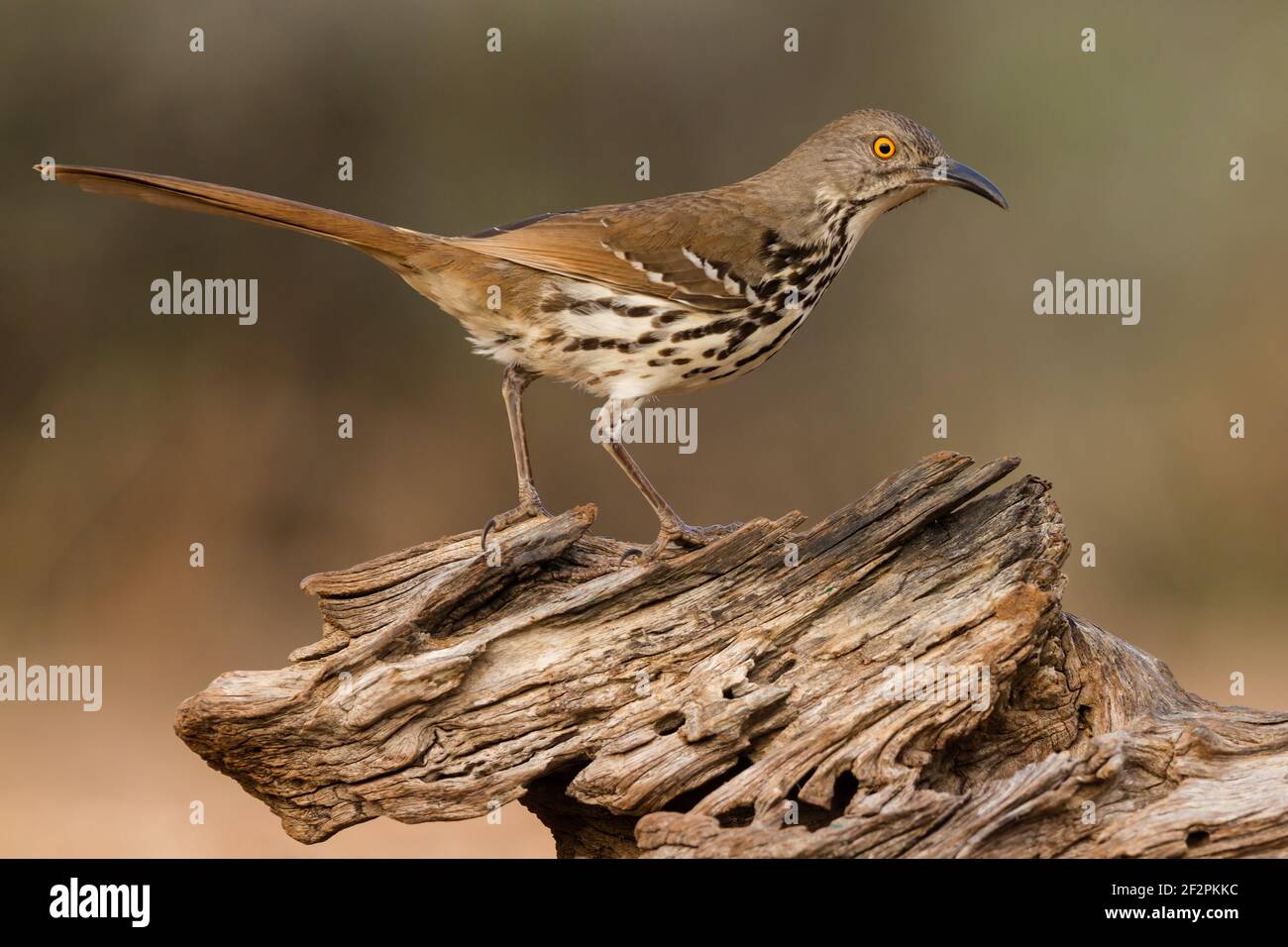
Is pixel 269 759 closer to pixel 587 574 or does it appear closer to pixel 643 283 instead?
pixel 587 574

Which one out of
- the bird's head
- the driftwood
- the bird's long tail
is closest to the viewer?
the driftwood

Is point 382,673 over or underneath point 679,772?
over

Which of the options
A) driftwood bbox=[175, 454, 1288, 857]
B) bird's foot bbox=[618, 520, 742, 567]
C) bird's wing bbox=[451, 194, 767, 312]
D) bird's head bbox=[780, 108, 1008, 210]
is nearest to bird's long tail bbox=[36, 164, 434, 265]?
bird's wing bbox=[451, 194, 767, 312]

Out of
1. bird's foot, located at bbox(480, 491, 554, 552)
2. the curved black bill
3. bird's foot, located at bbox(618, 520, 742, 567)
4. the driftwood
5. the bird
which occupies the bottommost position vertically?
the driftwood

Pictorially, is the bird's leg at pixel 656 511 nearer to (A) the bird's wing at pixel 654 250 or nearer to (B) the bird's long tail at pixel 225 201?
(A) the bird's wing at pixel 654 250

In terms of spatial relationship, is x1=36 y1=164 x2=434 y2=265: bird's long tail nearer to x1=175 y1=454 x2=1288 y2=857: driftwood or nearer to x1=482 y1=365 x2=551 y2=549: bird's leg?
x1=482 y1=365 x2=551 y2=549: bird's leg

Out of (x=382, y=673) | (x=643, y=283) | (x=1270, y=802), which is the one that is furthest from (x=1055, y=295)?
(x=382, y=673)

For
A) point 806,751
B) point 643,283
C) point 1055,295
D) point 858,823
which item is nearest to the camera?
point 858,823

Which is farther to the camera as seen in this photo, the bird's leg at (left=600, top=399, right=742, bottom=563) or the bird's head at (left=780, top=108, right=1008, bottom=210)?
the bird's head at (left=780, top=108, right=1008, bottom=210)

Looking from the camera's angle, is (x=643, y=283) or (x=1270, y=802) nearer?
A: (x=1270, y=802)
